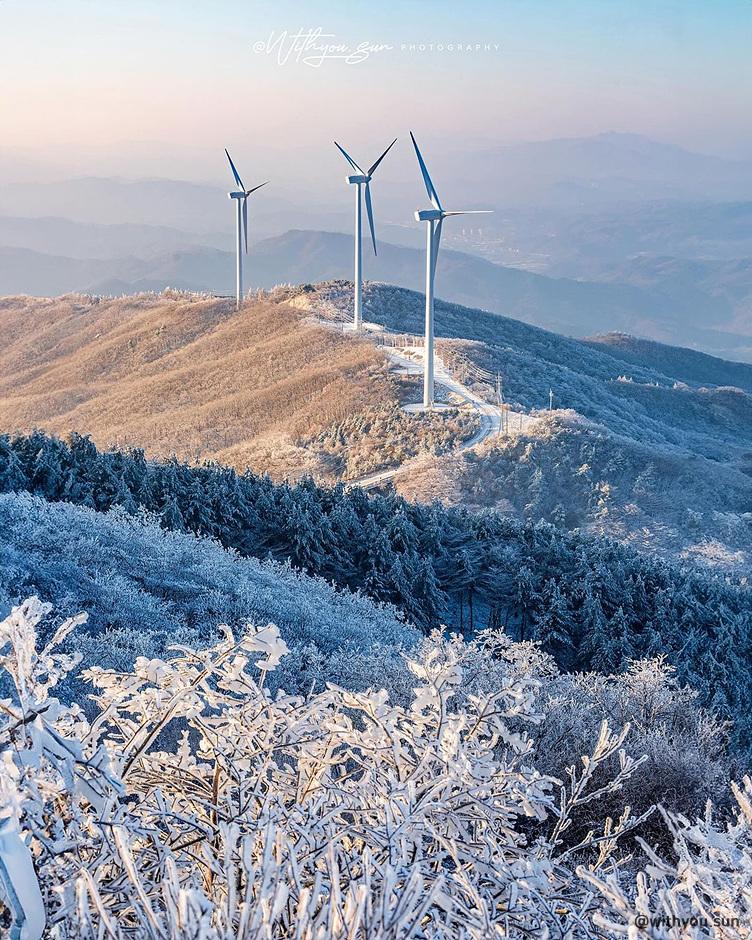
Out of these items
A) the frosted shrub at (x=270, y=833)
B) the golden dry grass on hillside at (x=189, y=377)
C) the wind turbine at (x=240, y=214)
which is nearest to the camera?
the frosted shrub at (x=270, y=833)

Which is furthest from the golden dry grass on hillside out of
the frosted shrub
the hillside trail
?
the frosted shrub

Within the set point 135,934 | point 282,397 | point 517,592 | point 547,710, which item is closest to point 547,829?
point 547,710

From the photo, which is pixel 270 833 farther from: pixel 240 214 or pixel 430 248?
pixel 240 214

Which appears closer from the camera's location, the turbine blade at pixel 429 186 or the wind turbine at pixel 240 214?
the turbine blade at pixel 429 186

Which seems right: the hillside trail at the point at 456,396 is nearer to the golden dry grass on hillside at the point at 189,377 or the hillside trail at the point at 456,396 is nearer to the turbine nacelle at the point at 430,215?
the golden dry grass on hillside at the point at 189,377

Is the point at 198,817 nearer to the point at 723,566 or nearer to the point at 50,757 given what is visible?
the point at 50,757

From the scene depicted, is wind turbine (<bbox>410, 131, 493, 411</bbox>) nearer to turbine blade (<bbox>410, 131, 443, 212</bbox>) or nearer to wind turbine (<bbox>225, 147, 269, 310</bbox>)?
turbine blade (<bbox>410, 131, 443, 212</bbox>)

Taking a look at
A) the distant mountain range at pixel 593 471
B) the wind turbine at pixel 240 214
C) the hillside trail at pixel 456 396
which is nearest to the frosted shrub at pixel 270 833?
the distant mountain range at pixel 593 471
